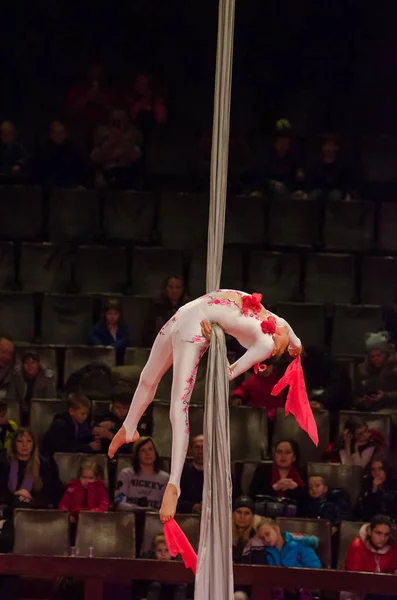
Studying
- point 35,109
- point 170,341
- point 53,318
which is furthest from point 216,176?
point 35,109

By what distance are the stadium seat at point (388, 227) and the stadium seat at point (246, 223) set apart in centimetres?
83

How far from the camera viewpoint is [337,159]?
8.91 m

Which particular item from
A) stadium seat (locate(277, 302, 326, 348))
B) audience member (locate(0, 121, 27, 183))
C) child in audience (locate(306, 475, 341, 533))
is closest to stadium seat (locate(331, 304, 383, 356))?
stadium seat (locate(277, 302, 326, 348))

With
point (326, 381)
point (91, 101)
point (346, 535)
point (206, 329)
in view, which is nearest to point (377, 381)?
point (326, 381)

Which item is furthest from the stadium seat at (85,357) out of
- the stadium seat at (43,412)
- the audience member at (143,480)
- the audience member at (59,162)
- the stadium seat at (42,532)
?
the audience member at (59,162)

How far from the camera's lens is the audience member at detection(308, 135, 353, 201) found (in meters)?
8.84

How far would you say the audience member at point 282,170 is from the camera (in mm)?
8875

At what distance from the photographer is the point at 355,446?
24.1 ft

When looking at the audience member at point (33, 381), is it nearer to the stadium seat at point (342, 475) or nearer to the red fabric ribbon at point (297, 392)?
the stadium seat at point (342, 475)

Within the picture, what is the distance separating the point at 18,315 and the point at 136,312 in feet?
2.58

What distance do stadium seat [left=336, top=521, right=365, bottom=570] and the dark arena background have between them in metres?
0.01

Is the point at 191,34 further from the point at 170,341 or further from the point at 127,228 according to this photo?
the point at 170,341

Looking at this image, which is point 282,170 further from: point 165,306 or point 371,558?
point 371,558

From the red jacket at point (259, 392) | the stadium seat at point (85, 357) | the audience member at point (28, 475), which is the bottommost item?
the audience member at point (28, 475)
